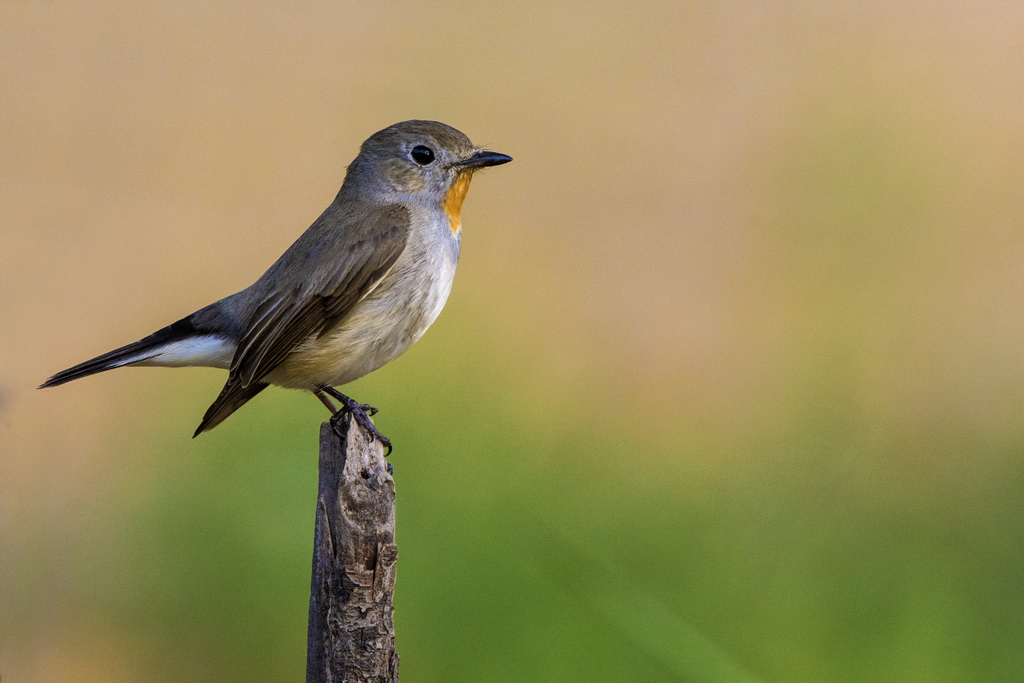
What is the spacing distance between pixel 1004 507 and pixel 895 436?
3.06ft

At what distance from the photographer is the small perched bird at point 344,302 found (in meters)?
4.21

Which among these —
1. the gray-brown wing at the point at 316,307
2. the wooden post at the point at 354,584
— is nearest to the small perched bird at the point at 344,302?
the gray-brown wing at the point at 316,307

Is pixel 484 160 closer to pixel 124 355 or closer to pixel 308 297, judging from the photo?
pixel 308 297

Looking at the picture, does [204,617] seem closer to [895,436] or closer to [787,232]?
[895,436]

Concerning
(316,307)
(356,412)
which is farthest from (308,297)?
(356,412)

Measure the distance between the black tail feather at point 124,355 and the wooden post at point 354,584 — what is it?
137cm

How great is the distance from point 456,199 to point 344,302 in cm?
74

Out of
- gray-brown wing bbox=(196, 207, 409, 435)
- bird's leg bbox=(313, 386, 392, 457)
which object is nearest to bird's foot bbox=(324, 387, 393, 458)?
bird's leg bbox=(313, 386, 392, 457)

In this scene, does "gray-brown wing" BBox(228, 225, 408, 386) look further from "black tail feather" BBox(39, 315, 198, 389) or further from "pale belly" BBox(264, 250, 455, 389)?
"black tail feather" BBox(39, 315, 198, 389)

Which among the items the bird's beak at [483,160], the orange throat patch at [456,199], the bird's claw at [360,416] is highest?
the bird's beak at [483,160]

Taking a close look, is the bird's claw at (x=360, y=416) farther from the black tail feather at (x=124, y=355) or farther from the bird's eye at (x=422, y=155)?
the bird's eye at (x=422, y=155)

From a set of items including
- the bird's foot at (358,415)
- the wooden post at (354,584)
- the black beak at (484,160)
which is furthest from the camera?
the black beak at (484,160)

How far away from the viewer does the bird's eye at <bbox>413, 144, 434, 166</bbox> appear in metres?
4.68

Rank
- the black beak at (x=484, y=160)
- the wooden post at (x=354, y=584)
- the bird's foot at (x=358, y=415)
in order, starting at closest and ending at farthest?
the wooden post at (x=354, y=584), the bird's foot at (x=358, y=415), the black beak at (x=484, y=160)
